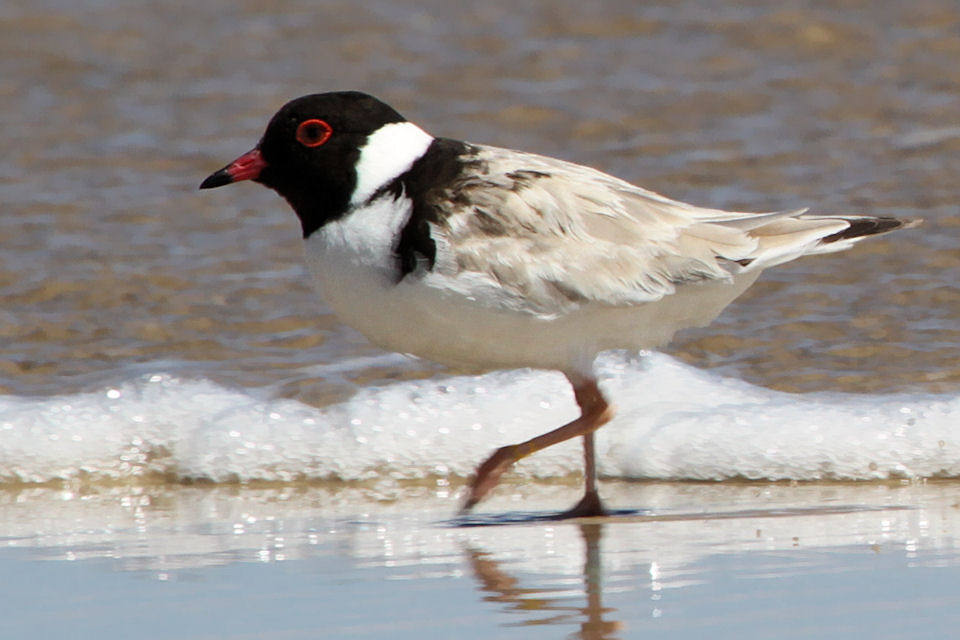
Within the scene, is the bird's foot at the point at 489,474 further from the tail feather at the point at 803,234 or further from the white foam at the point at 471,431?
the tail feather at the point at 803,234

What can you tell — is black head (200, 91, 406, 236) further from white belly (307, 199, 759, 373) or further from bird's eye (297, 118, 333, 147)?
white belly (307, 199, 759, 373)

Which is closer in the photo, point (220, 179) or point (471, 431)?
point (220, 179)

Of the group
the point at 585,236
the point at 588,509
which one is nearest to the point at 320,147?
the point at 585,236

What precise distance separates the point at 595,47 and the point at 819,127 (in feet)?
6.98

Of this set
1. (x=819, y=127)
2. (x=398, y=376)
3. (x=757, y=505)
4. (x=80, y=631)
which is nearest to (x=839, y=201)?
(x=819, y=127)

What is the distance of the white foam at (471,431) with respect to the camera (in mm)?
5629

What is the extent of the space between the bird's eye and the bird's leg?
1.04 m

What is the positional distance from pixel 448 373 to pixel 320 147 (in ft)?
5.01

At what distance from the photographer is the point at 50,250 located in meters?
8.06

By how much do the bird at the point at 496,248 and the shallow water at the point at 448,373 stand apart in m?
0.53

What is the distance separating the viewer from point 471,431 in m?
5.95

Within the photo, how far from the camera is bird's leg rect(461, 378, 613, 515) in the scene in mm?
5125

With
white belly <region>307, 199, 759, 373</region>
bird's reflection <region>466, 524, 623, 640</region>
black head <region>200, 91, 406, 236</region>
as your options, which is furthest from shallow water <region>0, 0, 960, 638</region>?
black head <region>200, 91, 406, 236</region>

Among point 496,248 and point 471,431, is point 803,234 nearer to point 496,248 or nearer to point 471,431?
point 496,248
